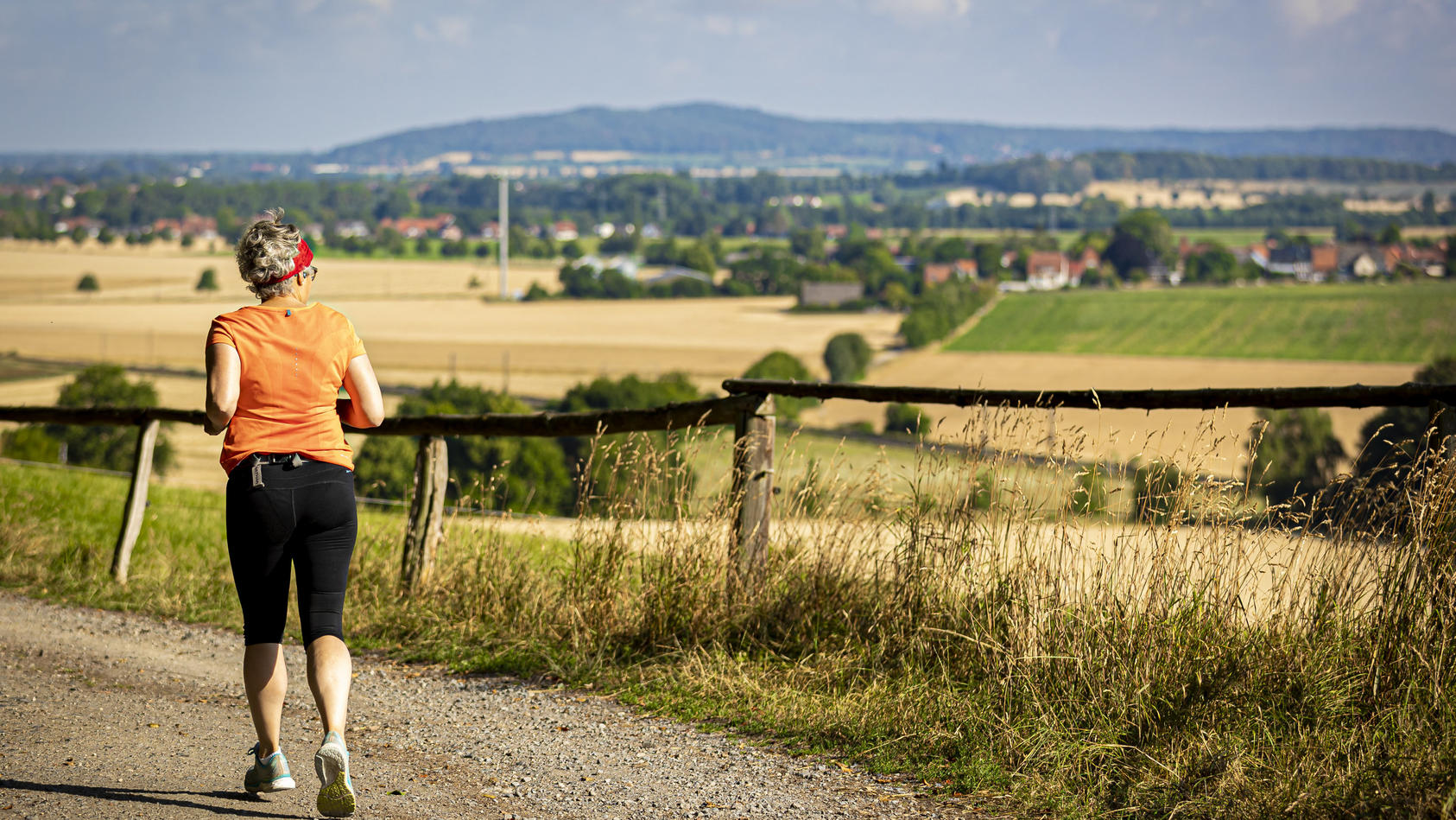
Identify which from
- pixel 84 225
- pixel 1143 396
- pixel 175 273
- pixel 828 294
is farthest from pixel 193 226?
pixel 1143 396

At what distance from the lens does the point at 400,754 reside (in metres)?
4.20

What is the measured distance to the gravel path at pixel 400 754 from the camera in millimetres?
3691

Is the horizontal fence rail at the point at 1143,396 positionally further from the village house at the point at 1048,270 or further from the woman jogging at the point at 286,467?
the village house at the point at 1048,270

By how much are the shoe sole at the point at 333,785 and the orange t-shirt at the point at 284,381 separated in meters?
0.84

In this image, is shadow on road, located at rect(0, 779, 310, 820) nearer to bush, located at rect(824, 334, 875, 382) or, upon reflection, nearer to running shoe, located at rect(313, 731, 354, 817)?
running shoe, located at rect(313, 731, 354, 817)

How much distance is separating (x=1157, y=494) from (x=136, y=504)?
19.5 feet

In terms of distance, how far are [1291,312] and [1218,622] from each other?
11685 centimetres

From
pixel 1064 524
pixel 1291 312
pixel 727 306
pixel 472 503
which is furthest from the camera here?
pixel 727 306

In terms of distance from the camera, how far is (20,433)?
38.8 meters

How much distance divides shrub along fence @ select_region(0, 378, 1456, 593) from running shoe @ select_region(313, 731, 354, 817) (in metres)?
1.51

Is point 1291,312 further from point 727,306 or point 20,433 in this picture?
point 20,433

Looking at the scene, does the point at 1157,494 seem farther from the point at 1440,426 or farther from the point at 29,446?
the point at 29,446

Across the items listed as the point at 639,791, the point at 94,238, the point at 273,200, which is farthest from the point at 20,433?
the point at 273,200

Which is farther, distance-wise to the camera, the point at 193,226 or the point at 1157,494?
the point at 193,226
